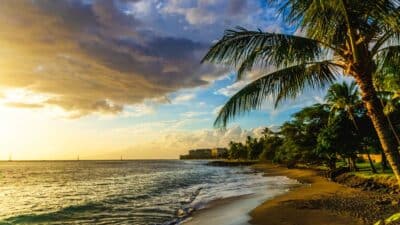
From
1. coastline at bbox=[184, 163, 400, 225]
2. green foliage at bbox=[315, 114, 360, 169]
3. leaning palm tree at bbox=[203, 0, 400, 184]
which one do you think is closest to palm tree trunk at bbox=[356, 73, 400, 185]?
leaning palm tree at bbox=[203, 0, 400, 184]

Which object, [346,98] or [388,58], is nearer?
[388,58]

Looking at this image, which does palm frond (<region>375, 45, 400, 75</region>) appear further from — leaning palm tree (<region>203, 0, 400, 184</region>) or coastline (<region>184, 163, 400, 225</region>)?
coastline (<region>184, 163, 400, 225</region>)

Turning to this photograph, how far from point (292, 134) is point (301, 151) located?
5.14 metres

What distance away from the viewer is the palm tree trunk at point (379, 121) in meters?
5.57

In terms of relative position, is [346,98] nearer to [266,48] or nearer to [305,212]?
[305,212]

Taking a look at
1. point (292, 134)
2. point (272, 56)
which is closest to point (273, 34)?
point (272, 56)

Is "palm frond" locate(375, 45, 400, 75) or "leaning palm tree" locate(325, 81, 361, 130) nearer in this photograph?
"palm frond" locate(375, 45, 400, 75)

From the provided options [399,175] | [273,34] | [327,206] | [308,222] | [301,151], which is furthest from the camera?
[301,151]

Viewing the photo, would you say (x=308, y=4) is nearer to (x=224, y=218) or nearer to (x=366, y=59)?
(x=366, y=59)

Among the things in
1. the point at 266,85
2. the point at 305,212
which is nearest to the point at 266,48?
the point at 266,85

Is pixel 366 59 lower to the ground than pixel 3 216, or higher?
higher

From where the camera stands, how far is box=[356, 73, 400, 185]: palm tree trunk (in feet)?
18.3

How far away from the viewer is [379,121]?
18.5 feet

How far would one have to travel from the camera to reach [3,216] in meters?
22.9
